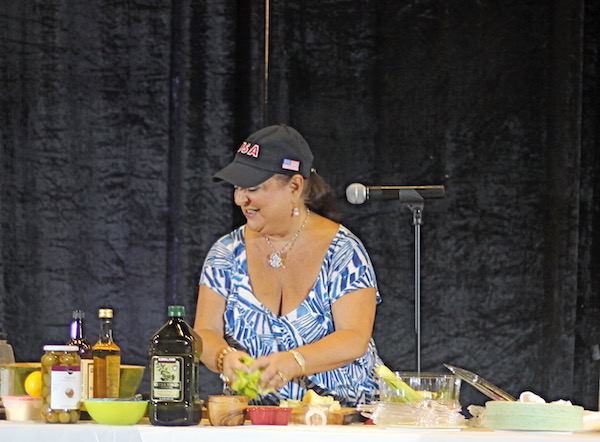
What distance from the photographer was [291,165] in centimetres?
284

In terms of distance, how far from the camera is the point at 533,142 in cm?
366

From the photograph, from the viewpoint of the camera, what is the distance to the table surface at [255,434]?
2.01 metres

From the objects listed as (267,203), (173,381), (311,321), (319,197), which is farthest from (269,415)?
(319,197)

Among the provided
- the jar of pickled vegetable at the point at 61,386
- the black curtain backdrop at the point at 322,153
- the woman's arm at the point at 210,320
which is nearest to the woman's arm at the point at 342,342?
the woman's arm at the point at 210,320

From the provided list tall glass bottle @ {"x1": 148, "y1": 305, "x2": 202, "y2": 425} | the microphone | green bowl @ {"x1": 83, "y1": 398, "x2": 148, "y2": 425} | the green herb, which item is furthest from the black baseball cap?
green bowl @ {"x1": 83, "y1": 398, "x2": 148, "y2": 425}

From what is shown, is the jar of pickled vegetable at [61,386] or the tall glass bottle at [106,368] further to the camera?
the tall glass bottle at [106,368]

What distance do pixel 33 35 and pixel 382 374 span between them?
219cm

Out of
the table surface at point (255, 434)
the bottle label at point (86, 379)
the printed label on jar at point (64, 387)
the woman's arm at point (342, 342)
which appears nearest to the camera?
the table surface at point (255, 434)

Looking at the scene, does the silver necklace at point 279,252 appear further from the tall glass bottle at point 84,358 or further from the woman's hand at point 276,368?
the tall glass bottle at point 84,358

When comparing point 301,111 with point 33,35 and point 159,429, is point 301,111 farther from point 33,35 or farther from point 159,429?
point 159,429

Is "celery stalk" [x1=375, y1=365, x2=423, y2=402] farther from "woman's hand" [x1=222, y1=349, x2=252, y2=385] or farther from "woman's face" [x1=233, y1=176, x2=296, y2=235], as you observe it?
"woman's face" [x1=233, y1=176, x2=296, y2=235]

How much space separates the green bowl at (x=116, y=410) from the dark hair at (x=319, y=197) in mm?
1052

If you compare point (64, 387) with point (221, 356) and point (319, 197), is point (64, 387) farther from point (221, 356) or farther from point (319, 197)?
point (319, 197)

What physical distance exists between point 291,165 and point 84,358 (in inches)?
33.0
